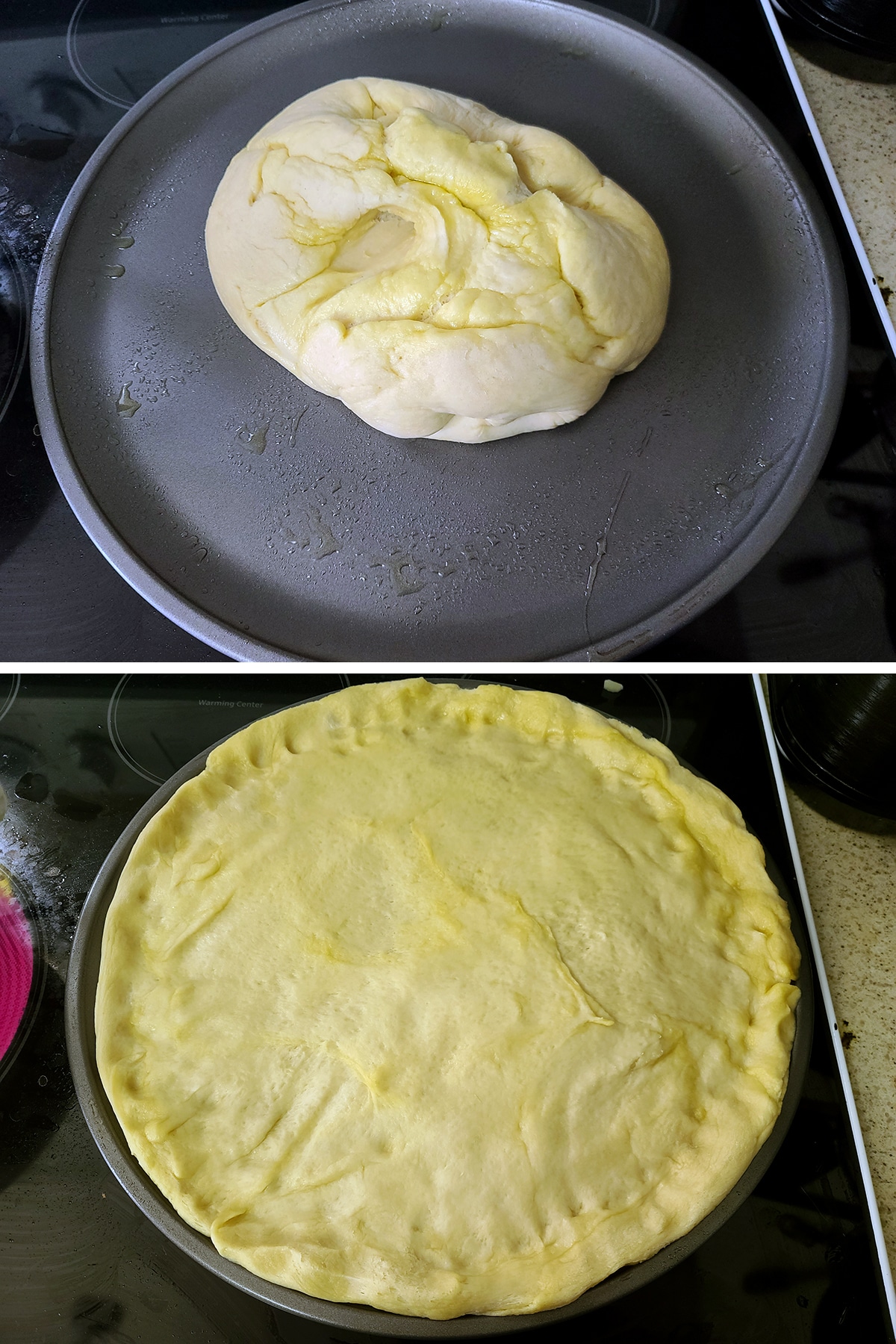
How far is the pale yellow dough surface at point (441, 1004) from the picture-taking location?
2.02 feet

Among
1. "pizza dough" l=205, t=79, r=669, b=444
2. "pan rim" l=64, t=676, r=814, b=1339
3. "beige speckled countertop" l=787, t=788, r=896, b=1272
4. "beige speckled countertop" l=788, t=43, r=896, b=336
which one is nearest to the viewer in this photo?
"pan rim" l=64, t=676, r=814, b=1339

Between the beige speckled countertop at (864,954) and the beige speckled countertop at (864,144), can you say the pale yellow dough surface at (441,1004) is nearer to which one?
the beige speckled countertop at (864,954)

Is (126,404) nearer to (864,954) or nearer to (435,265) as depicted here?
(435,265)

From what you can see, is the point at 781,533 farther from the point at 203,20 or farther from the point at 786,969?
the point at 203,20

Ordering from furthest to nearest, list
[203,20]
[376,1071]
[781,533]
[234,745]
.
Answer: [203,20] < [781,533] < [234,745] < [376,1071]

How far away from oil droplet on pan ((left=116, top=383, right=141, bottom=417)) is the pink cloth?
0.48 metres

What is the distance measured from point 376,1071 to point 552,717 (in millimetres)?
317

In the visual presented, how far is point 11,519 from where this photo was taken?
910 mm

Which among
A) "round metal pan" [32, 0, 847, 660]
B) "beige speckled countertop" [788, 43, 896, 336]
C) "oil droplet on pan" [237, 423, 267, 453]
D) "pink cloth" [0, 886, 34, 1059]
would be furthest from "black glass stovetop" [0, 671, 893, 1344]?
"beige speckled countertop" [788, 43, 896, 336]

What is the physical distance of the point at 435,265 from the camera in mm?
867

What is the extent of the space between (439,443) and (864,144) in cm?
68

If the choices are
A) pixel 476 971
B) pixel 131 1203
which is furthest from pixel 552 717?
pixel 131 1203

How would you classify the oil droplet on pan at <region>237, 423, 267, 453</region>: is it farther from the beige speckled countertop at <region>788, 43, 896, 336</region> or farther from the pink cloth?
the beige speckled countertop at <region>788, 43, 896, 336</region>

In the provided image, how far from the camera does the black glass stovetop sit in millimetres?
659
